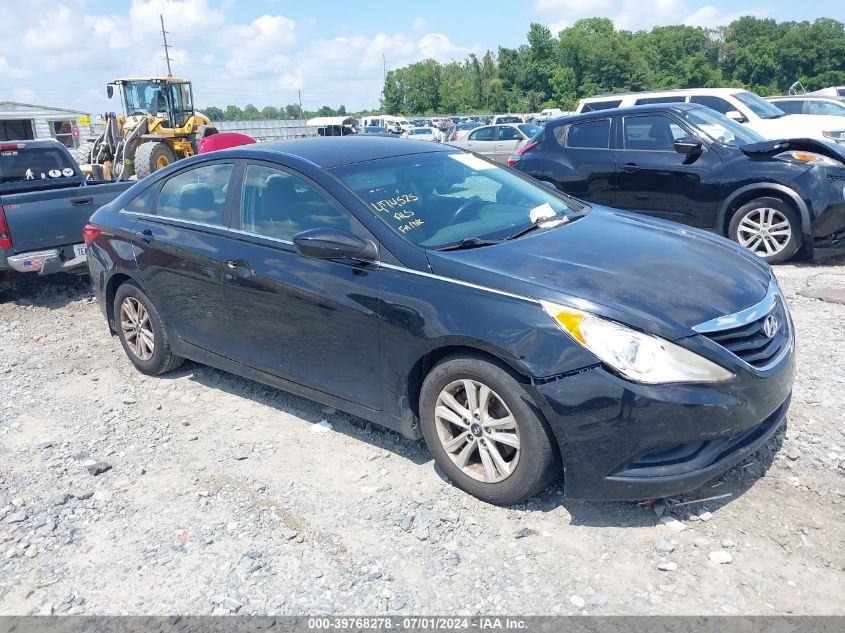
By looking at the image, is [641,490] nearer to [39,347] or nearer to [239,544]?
[239,544]

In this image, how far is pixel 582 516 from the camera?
3266 millimetres

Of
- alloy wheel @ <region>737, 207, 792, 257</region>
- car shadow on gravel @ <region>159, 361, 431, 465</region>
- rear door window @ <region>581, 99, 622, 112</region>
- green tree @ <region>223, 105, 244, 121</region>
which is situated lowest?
car shadow on gravel @ <region>159, 361, 431, 465</region>

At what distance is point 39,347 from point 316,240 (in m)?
4.10

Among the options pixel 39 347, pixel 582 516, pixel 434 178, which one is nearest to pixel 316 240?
pixel 434 178

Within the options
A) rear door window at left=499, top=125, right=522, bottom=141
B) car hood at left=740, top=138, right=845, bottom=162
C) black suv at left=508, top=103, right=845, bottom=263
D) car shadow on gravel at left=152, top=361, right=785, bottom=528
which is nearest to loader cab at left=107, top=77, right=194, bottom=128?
rear door window at left=499, top=125, right=522, bottom=141

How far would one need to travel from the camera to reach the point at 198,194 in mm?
4715

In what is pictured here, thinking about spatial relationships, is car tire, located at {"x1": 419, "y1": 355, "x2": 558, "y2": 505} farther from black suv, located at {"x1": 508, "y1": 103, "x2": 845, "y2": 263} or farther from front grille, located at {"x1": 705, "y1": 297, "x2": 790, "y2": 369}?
black suv, located at {"x1": 508, "y1": 103, "x2": 845, "y2": 263}

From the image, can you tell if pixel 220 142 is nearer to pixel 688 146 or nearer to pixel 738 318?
pixel 688 146

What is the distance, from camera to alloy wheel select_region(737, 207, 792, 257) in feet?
24.1

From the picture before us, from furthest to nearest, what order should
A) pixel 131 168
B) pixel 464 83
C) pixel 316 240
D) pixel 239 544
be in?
pixel 464 83 → pixel 131 168 → pixel 316 240 → pixel 239 544

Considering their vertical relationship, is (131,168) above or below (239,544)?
above

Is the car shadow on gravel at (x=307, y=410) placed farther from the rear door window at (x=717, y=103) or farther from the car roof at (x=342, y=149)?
the rear door window at (x=717, y=103)

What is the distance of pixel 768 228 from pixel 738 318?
195 inches

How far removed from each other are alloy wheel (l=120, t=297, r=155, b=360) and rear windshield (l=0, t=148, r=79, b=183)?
463 cm
